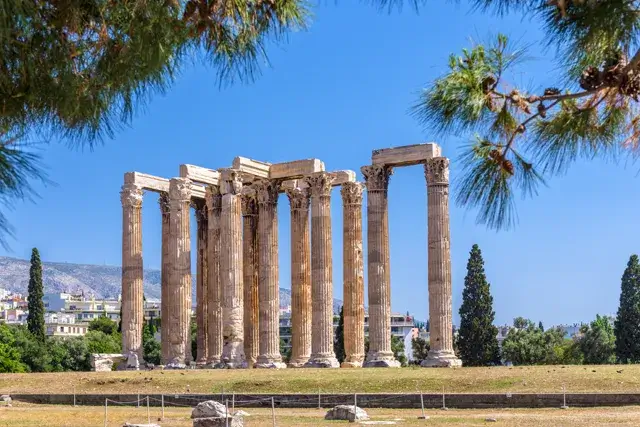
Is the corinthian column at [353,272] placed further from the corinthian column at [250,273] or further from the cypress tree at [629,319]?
the cypress tree at [629,319]

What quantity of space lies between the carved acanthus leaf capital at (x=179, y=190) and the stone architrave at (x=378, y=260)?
28.9 ft

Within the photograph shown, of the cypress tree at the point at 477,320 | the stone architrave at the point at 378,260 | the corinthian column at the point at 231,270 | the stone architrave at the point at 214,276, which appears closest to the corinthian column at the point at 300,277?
the corinthian column at the point at 231,270

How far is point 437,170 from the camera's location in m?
47.1

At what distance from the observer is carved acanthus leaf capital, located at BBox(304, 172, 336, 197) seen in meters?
50.7

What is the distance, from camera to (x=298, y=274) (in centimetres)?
5269

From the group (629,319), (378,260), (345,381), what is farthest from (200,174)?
(629,319)

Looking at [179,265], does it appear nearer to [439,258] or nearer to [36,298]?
[439,258]

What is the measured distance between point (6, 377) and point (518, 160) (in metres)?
37.8

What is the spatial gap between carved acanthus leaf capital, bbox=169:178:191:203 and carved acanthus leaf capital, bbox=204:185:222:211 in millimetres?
1391

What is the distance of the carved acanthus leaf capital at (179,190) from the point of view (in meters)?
52.4

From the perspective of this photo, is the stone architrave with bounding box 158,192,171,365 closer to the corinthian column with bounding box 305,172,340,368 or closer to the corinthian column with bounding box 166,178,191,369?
the corinthian column with bounding box 166,178,191,369

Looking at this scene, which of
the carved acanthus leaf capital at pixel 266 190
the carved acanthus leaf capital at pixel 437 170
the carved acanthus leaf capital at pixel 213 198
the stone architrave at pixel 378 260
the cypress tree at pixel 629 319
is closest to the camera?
the carved acanthus leaf capital at pixel 437 170

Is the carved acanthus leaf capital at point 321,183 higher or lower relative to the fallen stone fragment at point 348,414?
higher

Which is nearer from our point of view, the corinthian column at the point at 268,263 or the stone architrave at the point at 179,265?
the corinthian column at the point at 268,263
